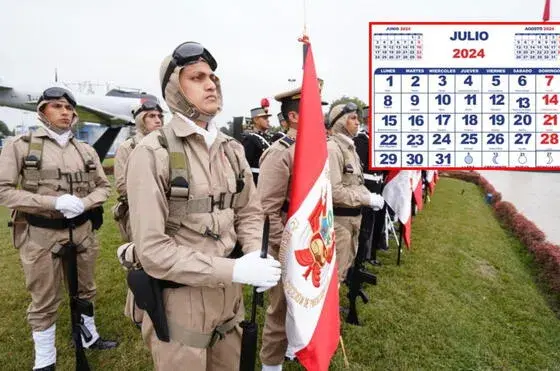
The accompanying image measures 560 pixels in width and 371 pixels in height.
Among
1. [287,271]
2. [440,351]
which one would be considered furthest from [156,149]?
[440,351]

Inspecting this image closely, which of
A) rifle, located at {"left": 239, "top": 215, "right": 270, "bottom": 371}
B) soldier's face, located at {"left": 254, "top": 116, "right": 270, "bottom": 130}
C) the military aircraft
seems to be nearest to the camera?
rifle, located at {"left": 239, "top": 215, "right": 270, "bottom": 371}

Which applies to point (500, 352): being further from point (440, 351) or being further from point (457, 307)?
point (457, 307)

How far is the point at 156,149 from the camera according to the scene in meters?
1.84

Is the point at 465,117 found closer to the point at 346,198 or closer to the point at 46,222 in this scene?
the point at 346,198

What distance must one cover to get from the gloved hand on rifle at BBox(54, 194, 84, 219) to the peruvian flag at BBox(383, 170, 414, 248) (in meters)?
4.90

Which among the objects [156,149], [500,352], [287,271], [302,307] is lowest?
[500,352]

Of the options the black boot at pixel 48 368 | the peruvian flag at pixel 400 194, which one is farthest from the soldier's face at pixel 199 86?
the peruvian flag at pixel 400 194

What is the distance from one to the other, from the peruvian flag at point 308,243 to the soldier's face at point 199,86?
58 centimetres

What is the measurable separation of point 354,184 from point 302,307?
240 cm

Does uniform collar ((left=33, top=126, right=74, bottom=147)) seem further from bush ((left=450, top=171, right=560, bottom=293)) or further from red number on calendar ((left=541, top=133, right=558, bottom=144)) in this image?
bush ((left=450, top=171, right=560, bottom=293))

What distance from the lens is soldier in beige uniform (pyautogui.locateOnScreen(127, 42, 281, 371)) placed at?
5.76 feet

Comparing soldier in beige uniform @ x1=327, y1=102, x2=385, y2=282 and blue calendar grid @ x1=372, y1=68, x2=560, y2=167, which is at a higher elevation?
blue calendar grid @ x1=372, y1=68, x2=560, y2=167

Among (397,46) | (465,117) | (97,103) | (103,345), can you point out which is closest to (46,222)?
(103,345)

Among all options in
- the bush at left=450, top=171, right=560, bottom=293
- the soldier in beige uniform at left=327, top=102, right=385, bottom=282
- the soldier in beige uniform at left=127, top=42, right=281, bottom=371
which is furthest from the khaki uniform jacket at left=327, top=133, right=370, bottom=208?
the bush at left=450, top=171, right=560, bottom=293
